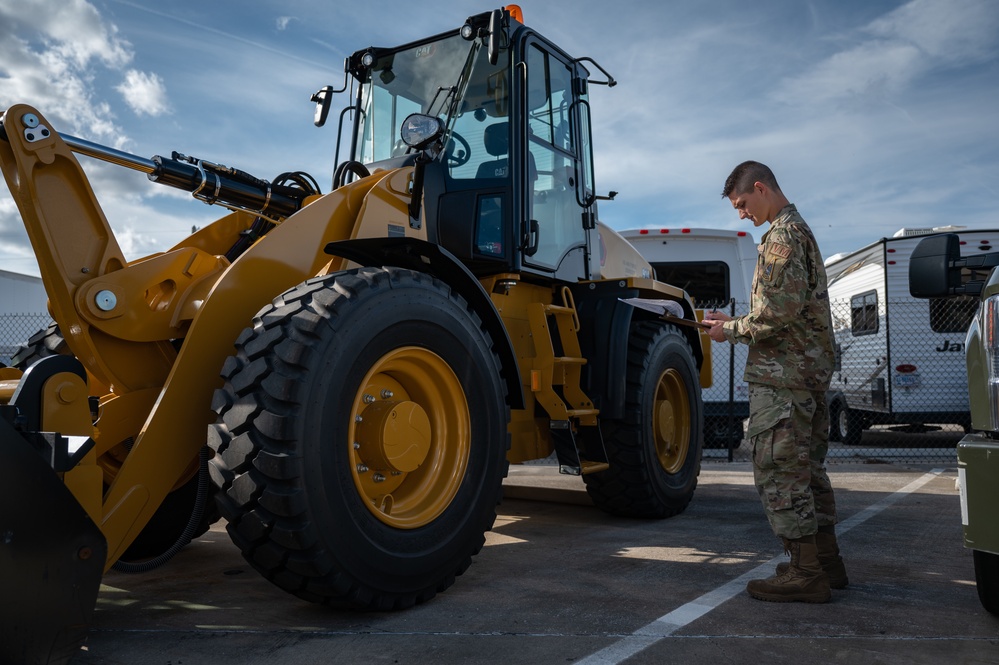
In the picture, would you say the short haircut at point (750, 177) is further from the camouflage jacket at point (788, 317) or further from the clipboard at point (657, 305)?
the clipboard at point (657, 305)

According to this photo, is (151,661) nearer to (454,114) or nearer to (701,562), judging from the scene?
(701,562)

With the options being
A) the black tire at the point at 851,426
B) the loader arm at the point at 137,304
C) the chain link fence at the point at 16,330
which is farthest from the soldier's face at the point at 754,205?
the black tire at the point at 851,426

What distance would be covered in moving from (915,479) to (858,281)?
534cm

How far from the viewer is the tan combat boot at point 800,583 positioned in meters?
3.73

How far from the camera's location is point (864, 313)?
1271 centimetres

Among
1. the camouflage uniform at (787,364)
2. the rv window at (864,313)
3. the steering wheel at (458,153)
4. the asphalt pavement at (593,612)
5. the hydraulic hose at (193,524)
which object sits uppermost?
the steering wheel at (458,153)

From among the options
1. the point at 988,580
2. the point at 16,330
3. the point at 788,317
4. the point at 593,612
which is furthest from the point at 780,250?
the point at 16,330

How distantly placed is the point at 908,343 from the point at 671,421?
268 inches

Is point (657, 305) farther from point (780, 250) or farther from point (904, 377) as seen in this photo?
point (904, 377)

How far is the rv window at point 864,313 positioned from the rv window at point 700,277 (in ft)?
7.93

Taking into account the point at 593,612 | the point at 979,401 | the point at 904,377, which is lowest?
the point at 593,612

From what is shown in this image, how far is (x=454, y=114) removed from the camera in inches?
204

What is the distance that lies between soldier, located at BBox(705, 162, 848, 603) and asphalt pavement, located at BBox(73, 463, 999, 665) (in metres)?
0.21

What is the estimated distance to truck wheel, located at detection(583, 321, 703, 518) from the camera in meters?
5.69
